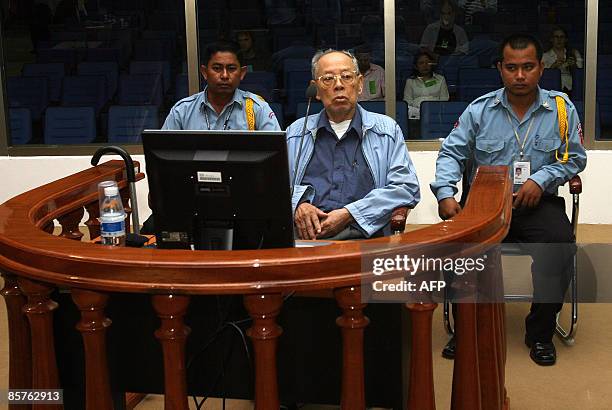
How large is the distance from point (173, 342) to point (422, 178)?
4.33 meters

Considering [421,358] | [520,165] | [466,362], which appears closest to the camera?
[421,358]

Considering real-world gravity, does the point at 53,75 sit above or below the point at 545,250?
above

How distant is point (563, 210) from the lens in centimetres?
367

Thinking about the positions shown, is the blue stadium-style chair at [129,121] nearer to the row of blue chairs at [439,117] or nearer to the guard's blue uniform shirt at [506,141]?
the row of blue chairs at [439,117]

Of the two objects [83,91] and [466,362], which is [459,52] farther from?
[466,362]

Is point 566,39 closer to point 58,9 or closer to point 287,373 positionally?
point 58,9

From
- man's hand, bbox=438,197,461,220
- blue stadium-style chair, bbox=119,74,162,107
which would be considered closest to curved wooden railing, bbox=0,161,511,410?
man's hand, bbox=438,197,461,220

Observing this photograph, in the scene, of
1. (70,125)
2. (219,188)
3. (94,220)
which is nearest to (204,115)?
(94,220)

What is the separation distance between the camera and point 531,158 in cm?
365

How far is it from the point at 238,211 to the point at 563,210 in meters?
2.01

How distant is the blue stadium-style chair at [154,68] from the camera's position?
20.6 feet

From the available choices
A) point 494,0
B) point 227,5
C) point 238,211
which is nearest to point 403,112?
point 494,0

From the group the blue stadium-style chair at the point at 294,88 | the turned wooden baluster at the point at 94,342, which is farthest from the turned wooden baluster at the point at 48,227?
the blue stadium-style chair at the point at 294,88

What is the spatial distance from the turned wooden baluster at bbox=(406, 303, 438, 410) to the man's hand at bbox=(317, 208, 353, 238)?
4.61ft
